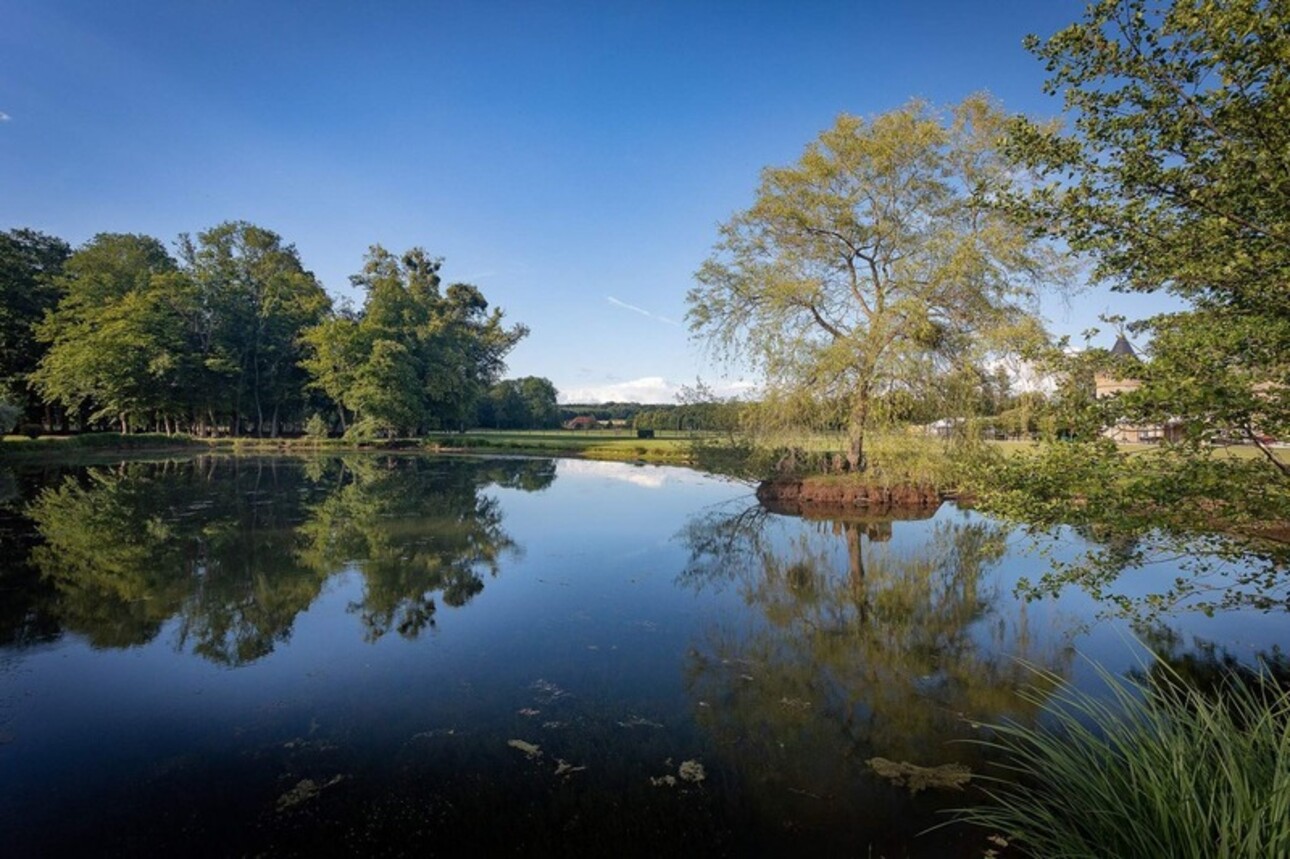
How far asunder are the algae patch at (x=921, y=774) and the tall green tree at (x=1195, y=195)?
9.53 feet

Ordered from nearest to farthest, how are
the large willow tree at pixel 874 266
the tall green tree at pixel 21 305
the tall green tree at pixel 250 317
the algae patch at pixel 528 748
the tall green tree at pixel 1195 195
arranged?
the tall green tree at pixel 1195 195 → the algae patch at pixel 528 748 → the large willow tree at pixel 874 266 → the tall green tree at pixel 21 305 → the tall green tree at pixel 250 317

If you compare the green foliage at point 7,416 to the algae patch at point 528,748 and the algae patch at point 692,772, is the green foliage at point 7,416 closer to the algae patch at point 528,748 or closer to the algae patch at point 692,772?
the algae patch at point 528,748

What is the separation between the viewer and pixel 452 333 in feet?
169

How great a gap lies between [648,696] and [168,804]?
12.4 ft

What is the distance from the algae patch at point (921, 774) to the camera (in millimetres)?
4605

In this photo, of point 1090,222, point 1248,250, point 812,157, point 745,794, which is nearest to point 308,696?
point 745,794

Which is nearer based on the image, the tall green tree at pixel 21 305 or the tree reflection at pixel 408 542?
the tree reflection at pixel 408 542

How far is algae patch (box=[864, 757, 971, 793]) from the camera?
4.61 meters

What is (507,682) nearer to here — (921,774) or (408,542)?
(921,774)

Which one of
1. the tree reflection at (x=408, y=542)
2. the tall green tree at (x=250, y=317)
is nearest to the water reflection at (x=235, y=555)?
the tree reflection at (x=408, y=542)

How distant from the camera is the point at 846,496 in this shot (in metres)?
19.8

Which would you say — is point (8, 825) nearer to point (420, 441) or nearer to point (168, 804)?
point (168, 804)

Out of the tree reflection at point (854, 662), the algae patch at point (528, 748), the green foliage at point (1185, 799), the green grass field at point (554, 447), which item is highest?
the green grass field at point (554, 447)

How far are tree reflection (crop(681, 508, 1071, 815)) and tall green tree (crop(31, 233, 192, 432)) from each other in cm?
4314
